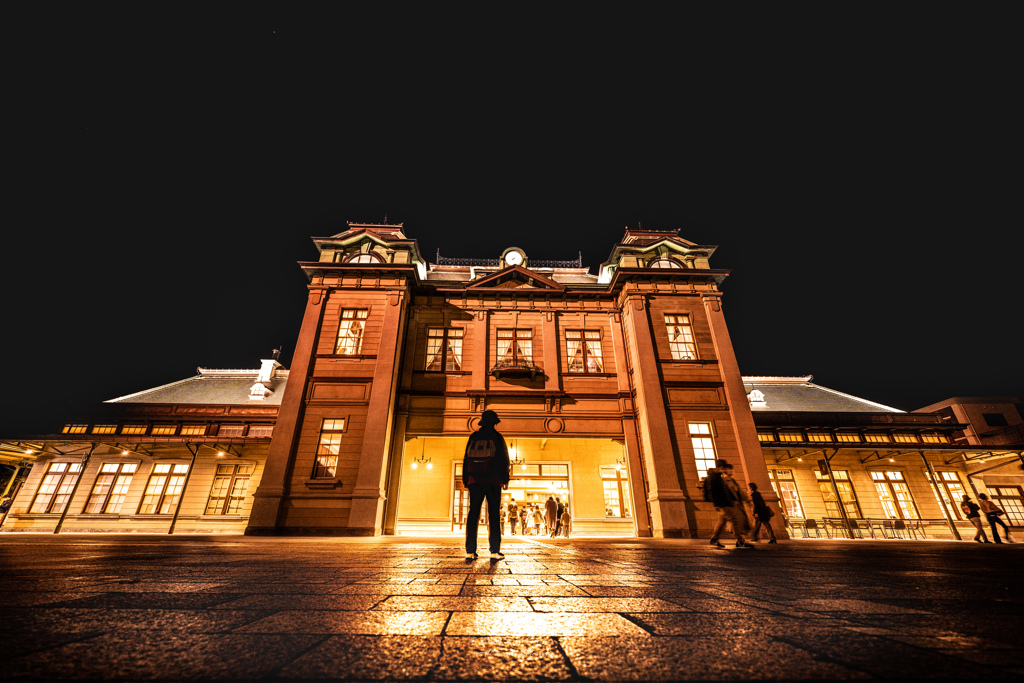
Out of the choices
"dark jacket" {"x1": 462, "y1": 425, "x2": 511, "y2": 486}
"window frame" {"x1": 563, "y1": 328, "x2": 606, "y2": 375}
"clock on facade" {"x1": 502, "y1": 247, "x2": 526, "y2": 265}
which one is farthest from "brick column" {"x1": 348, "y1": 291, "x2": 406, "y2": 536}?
"dark jacket" {"x1": 462, "y1": 425, "x2": 511, "y2": 486}

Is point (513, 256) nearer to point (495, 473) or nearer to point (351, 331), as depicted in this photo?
point (351, 331)

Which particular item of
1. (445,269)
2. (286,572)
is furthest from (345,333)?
(286,572)

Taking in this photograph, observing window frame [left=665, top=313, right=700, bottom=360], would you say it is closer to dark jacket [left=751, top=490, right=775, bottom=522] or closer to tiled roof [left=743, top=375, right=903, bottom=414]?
tiled roof [left=743, top=375, right=903, bottom=414]

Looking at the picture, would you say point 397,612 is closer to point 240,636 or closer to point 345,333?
point 240,636

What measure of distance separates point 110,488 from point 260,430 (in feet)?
22.1

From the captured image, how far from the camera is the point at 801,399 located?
21.2 m

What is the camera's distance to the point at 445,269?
2083 cm

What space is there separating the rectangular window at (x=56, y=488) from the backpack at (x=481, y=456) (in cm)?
2146

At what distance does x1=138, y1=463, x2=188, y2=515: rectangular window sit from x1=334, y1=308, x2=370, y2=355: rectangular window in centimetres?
972

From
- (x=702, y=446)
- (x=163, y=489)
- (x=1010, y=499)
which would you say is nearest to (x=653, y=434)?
(x=702, y=446)

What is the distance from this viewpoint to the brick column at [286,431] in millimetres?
11969

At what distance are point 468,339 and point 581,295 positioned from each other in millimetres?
5160

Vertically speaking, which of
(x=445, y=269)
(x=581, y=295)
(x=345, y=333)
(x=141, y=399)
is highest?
(x=445, y=269)

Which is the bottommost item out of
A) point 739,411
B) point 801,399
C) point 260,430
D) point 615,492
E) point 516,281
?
point 615,492
